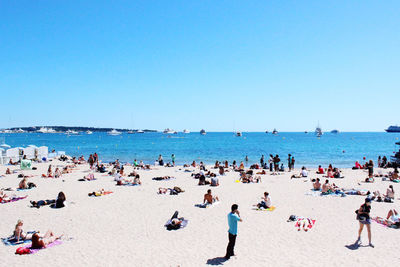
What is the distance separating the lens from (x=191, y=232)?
9336mm

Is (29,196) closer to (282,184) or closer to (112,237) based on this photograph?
(112,237)

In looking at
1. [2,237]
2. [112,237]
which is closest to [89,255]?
[112,237]

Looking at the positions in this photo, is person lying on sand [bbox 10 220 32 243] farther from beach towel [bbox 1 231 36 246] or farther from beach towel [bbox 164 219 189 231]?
beach towel [bbox 164 219 189 231]

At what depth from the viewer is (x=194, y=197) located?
573 inches

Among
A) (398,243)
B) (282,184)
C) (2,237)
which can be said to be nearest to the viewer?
(398,243)

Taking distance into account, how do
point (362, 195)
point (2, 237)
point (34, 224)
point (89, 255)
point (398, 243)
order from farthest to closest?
1. point (362, 195)
2. point (34, 224)
3. point (2, 237)
4. point (398, 243)
5. point (89, 255)

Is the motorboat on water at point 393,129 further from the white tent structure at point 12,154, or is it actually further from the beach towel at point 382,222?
the white tent structure at point 12,154

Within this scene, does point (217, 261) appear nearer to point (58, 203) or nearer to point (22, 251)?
point (22, 251)

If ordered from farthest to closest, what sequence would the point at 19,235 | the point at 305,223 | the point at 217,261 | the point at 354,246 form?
the point at 305,223 < the point at 19,235 < the point at 354,246 < the point at 217,261

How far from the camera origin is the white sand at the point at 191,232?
730cm

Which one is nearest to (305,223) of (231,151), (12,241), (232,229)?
(232,229)

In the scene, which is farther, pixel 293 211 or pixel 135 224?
pixel 293 211

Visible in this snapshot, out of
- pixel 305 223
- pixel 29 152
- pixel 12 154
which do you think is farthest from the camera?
pixel 29 152

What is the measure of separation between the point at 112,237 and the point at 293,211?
24.3 ft
